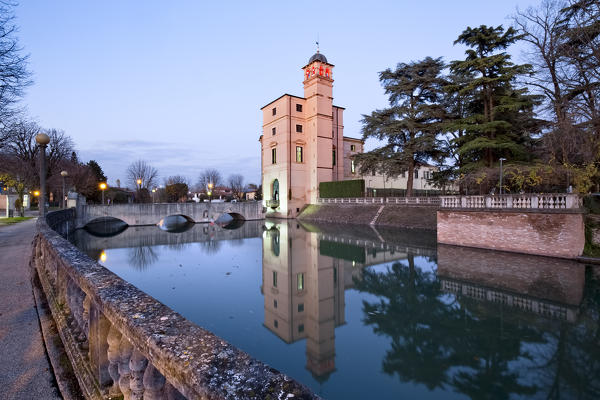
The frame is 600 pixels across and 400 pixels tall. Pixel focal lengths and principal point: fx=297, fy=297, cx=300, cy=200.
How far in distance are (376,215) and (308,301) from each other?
22150 mm

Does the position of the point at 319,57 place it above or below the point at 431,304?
above

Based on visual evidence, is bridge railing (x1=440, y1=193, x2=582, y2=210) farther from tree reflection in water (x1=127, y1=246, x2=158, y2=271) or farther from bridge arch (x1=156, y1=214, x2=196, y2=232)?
bridge arch (x1=156, y1=214, x2=196, y2=232)

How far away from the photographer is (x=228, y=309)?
759cm

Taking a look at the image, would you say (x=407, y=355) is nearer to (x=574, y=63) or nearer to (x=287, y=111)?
(x=574, y=63)

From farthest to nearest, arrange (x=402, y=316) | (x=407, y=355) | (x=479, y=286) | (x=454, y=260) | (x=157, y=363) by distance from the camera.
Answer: (x=454, y=260) → (x=479, y=286) → (x=402, y=316) → (x=407, y=355) → (x=157, y=363)

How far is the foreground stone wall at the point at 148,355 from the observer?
1206mm

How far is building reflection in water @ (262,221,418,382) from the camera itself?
6051 mm

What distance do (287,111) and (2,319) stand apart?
36.4 m

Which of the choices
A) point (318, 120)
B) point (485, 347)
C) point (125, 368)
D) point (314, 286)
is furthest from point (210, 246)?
point (318, 120)

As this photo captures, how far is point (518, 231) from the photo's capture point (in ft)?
44.7

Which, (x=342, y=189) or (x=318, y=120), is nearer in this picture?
(x=342, y=189)

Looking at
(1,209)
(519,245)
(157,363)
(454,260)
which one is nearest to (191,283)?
(157,363)

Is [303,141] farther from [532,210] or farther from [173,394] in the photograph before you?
[173,394]

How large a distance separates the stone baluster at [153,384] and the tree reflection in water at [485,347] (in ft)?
13.2
